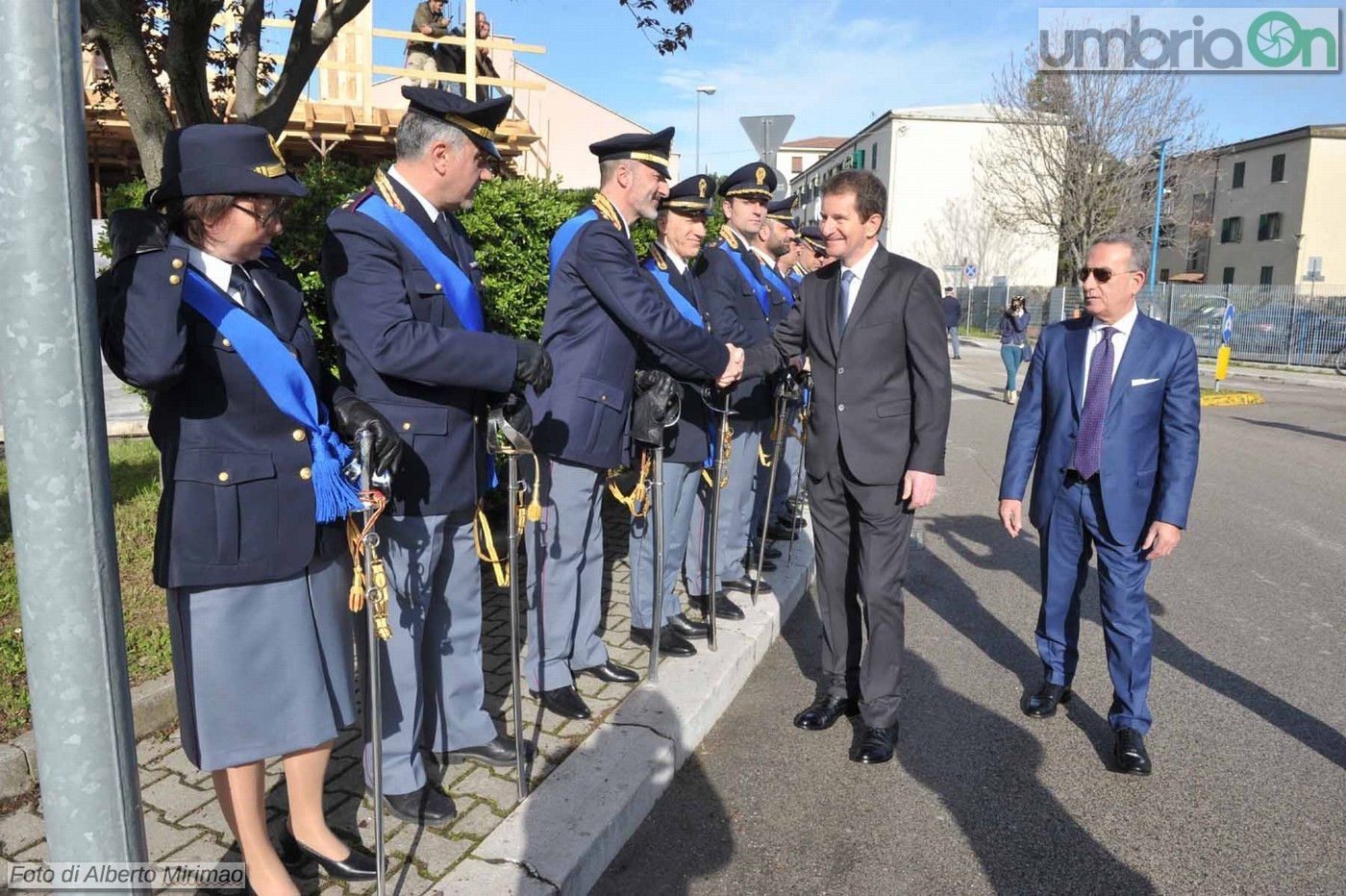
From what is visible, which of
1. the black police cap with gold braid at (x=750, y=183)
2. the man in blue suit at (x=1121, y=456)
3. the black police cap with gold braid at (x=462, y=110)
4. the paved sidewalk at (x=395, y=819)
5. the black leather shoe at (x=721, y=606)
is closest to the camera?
the paved sidewalk at (x=395, y=819)

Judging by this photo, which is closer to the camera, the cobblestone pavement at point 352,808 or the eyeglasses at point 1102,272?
the cobblestone pavement at point 352,808

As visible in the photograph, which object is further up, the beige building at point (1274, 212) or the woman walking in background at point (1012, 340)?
the beige building at point (1274, 212)

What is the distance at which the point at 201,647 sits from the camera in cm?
236

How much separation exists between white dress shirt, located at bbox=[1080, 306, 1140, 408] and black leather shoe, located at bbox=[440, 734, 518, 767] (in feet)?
8.87

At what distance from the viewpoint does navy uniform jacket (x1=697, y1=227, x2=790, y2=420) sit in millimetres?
5223

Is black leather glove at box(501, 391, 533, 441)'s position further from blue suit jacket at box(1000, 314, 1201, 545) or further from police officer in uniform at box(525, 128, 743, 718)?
blue suit jacket at box(1000, 314, 1201, 545)

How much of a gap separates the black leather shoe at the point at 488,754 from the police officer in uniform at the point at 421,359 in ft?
0.92

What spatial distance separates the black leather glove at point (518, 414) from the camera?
3088mm

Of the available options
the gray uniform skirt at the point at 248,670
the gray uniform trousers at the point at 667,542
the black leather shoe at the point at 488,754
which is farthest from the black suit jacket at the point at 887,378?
the gray uniform skirt at the point at 248,670

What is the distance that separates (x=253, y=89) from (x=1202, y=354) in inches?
1125

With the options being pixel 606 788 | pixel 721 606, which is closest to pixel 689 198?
pixel 721 606

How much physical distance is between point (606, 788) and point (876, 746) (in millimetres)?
1193

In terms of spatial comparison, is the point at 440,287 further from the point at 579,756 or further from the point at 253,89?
the point at 253,89

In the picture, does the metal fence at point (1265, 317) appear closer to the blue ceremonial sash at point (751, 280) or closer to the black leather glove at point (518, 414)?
the blue ceremonial sash at point (751, 280)
